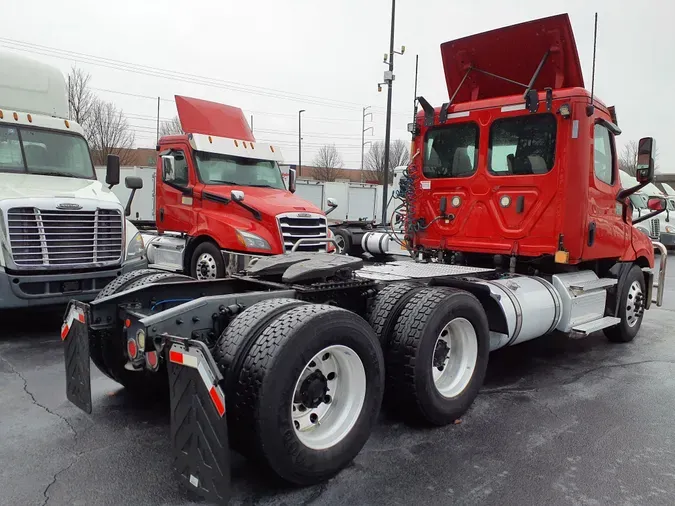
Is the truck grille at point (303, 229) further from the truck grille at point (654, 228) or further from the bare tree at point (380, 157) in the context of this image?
the bare tree at point (380, 157)

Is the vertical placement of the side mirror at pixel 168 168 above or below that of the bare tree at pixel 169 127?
below

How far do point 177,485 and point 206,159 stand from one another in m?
7.59

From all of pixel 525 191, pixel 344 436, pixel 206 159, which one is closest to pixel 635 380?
pixel 525 191

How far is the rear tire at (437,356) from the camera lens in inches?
155

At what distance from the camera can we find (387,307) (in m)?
4.24

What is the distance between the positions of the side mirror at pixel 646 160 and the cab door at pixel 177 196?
6916 millimetres

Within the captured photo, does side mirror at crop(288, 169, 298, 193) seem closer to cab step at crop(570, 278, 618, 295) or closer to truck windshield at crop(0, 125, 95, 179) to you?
truck windshield at crop(0, 125, 95, 179)

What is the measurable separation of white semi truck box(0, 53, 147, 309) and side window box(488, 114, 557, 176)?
16.0ft

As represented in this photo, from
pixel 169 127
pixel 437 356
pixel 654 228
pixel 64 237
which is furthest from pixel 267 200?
pixel 169 127

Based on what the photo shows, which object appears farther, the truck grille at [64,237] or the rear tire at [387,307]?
the truck grille at [64,237]

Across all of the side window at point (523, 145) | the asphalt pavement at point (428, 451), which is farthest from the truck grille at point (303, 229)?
the asphalt pavement at point (428, 451)

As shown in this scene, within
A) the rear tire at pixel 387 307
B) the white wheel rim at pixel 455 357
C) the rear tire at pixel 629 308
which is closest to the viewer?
the rear tire at pixel 387 307

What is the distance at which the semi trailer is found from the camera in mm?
2957

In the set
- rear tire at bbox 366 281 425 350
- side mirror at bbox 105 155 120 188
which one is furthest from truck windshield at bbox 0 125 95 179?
rear tire at bbox 366 281 425 350
